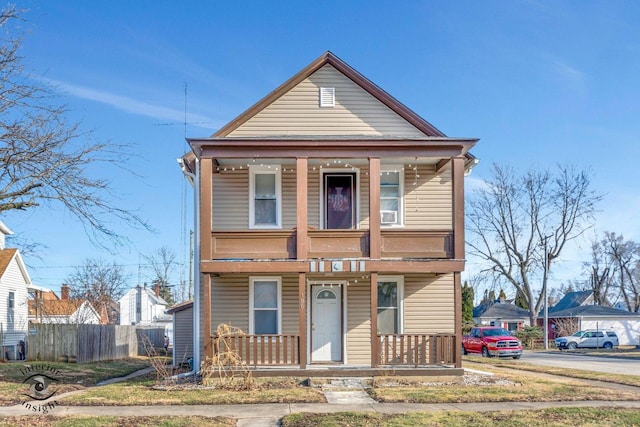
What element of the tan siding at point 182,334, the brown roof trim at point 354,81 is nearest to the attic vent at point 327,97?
the brown roof trim at point 354,81

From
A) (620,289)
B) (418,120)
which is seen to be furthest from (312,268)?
(620,289)

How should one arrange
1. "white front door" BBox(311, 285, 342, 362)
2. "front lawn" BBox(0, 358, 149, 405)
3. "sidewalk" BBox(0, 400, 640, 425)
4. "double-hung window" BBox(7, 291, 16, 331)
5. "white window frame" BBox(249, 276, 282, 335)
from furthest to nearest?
"double-hung window" BBox(7, 291, 16, 331) < "white front door" BBox(311, 285, 342, 362) < "white window frame" BBox(249, 276, 282, 335) < "front lawn" BBox(0, 358, 149, 405) < "sidewalk" BBox(0, 400, 640, 425)

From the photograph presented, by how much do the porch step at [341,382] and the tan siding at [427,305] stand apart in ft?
9.48

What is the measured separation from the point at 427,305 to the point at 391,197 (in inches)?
125

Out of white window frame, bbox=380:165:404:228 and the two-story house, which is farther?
white window frame, bbox=380:165:404:228

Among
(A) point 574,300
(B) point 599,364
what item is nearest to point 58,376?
(B) point 599,364

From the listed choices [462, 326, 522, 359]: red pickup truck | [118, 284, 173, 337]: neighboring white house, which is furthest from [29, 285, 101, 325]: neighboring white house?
[462, 326, 522, 359]: red pickup truck

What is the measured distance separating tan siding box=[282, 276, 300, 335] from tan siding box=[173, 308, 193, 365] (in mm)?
5009

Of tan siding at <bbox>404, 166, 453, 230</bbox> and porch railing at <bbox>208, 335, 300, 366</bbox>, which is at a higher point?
tan siding at <bbox>404, 166, 453, 230</bbox>

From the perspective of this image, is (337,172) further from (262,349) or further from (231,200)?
(262,349)

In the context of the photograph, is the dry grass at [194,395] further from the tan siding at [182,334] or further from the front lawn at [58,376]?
the tan siding at [182,334]

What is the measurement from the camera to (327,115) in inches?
673

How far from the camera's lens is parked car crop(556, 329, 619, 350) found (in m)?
41.3

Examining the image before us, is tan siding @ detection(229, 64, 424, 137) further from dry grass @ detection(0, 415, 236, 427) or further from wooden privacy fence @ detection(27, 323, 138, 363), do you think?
wooden privacy fence @ detection(27, 323, 138, 363)
